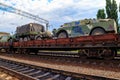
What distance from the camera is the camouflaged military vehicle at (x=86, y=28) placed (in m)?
11.0

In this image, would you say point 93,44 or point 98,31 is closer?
point 93,44

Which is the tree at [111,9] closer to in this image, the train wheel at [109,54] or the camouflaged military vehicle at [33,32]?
the camouflaged military vehicle at [33,32]

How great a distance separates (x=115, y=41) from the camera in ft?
31.7

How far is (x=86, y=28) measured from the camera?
12.1 meters

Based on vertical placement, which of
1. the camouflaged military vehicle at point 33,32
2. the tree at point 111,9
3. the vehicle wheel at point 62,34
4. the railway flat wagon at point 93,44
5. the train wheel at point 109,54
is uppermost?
the tree at point 111,9

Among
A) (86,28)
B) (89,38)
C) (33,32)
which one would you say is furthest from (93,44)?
(33,32)

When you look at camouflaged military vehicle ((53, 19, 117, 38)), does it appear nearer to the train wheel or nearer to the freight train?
the freight train

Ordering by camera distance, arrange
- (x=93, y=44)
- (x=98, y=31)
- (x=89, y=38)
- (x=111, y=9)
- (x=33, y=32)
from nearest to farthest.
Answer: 1. (x=93, y=44)
2. (x=89, y=38)
3. (x=98, y=31)
4. (x=33, y=32)
5. (x=111, y=9)

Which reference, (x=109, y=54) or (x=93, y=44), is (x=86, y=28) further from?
(x=109, y=54)

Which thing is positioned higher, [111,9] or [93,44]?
[111,9]

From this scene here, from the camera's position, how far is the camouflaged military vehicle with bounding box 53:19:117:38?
1103cm

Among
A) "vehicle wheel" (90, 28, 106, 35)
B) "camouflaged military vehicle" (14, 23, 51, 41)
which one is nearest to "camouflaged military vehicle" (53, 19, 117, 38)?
"vehicle wheel" (90, 28, 106, 35)

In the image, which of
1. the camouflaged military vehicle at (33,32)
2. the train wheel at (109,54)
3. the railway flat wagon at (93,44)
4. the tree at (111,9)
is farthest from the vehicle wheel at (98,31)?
the tree at (111,9)

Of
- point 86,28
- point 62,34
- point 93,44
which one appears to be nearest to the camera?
point 93,44
